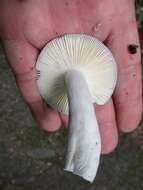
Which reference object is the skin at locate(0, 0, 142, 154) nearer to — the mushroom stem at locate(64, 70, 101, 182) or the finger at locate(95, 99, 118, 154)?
the finger at locate(95, 99, 118, 154)

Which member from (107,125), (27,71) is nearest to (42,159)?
(107,125)

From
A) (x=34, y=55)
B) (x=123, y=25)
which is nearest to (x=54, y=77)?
(x=34, y=55)

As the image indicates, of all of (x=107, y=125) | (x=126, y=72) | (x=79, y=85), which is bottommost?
(x=107, y=125)

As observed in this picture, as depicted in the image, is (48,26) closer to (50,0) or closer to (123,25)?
(50,0)

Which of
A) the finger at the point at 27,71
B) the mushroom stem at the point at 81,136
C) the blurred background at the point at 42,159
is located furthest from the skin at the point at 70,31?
the blurred background at the point at 42,159

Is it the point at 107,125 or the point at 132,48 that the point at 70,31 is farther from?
the point at 107,125

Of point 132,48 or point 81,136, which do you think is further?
point 132,48
